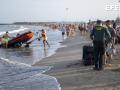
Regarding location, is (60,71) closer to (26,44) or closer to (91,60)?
(91,60)

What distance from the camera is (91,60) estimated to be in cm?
1208

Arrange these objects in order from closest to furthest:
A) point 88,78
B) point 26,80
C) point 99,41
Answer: point 88,78 → point 26,80 → point 99,41

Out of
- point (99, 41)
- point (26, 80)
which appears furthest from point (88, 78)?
point (26, 80)

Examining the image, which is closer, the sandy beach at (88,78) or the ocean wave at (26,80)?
the sandy beach at (88,78)

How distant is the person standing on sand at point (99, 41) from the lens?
10.8 meters

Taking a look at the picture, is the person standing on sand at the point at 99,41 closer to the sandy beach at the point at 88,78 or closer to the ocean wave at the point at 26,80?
the sandy beach at the point at 88,78

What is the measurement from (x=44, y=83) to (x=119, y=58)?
480 centimetres

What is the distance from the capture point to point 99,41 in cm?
1083

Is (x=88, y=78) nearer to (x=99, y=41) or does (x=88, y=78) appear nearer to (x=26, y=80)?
(x=99, y=41)

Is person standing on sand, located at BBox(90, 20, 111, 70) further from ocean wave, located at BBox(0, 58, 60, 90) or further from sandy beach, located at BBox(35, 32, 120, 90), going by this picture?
ocean wave, located at BBox(0, 58, 60, 90)

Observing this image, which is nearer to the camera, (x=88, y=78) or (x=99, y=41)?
(x=88, y=78)

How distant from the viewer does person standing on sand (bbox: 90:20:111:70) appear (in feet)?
35.5

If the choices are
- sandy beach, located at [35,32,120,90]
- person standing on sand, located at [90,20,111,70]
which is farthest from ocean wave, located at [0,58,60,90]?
person standing on sand, located at [90,20,111,70]

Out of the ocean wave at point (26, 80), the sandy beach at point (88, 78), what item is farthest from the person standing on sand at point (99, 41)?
the ocean wave at point (26, 80)
